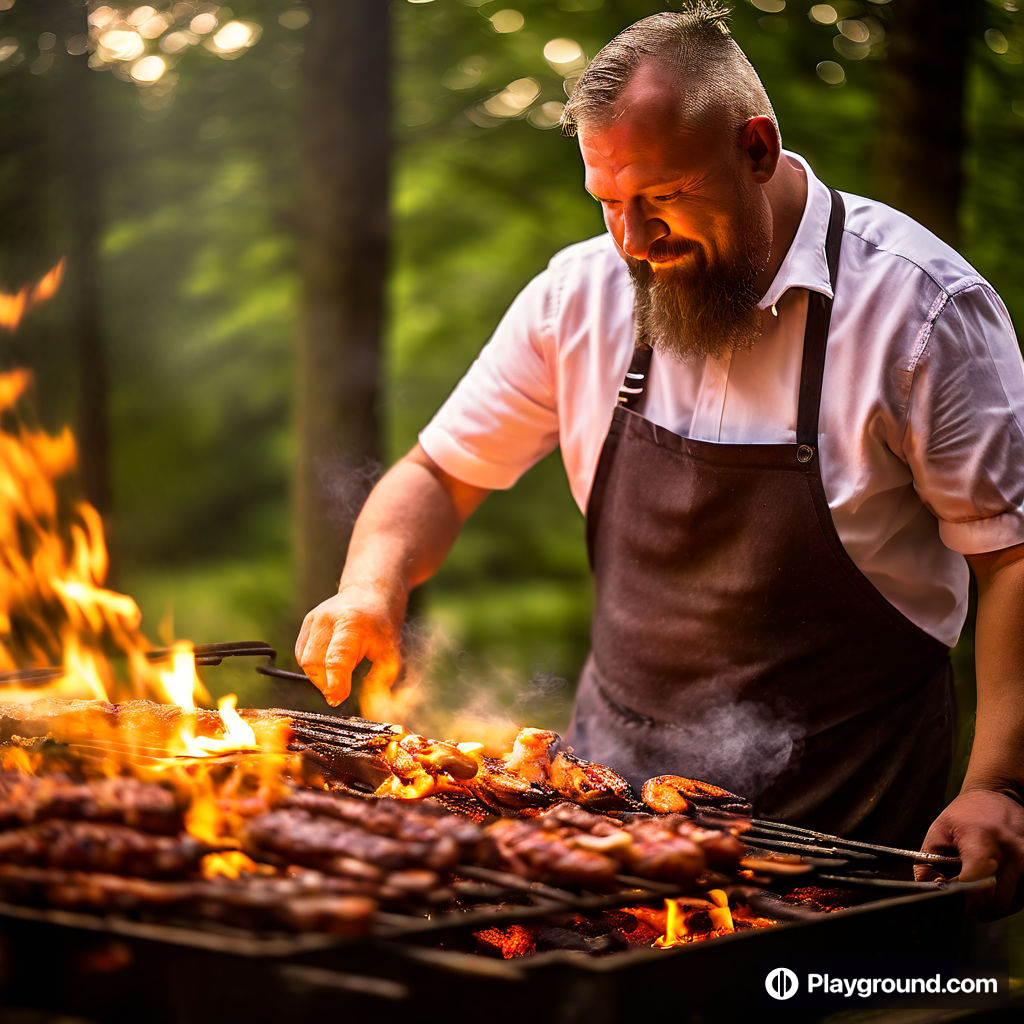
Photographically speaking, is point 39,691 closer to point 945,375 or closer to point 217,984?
point 217,984

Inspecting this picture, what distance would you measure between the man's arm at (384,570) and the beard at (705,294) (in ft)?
3.04

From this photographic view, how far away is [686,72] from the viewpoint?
2715mm

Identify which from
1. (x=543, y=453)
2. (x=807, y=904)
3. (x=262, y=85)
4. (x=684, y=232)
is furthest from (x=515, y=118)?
(x=807, y=904)

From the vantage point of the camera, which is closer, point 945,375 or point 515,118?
point 945,375

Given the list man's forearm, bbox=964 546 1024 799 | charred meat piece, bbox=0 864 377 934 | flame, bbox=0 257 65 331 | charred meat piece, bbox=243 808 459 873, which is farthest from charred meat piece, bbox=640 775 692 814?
flame, bbox=0 257 65 331

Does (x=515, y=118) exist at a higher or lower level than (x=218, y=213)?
higher

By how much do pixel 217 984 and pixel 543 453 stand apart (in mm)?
2417

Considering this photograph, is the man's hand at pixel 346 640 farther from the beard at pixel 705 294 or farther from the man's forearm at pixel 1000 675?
the man's forearm at pixel 1000 675

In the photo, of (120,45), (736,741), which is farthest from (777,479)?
(120,45)

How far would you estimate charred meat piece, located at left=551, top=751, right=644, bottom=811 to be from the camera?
2.57m

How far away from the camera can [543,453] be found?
12.3 ft
